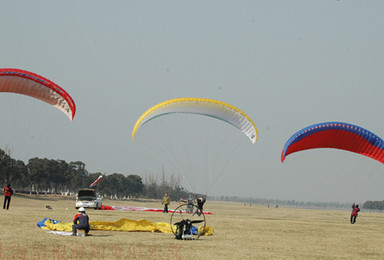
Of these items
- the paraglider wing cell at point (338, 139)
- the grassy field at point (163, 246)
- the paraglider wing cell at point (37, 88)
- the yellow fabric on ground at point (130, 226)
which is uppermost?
the paraglider wing cell at point (37, 88)

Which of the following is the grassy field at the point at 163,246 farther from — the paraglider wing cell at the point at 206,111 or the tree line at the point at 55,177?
the tree line at the point at 55,177

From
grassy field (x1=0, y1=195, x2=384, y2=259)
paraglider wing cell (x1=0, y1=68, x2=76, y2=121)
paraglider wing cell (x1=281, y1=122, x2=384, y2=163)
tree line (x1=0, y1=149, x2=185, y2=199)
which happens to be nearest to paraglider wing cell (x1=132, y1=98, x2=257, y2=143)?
paraglider wing cell (x1=281, y1=122, x2=384, y2=163)

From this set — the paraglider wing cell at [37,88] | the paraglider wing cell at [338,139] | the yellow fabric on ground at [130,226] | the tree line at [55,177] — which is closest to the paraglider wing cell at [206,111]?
the paraglider wing cell at [338,139]

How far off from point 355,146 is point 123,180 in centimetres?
12801

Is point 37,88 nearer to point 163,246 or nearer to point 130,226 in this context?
point 130,226

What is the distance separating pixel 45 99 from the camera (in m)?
28.3

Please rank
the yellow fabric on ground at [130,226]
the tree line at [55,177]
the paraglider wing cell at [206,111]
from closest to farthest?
the yellow fabric on ground at [130,226]
the paraglider wing cell at [206,111]
the tree line at [55,177]

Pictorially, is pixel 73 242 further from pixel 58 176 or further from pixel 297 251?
pixel 58 176

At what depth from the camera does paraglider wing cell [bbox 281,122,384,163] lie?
30.8m

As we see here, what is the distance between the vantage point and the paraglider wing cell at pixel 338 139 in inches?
1213

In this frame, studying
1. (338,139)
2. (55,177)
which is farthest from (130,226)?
(55,177)

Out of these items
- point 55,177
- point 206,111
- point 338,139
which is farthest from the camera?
point 55,177

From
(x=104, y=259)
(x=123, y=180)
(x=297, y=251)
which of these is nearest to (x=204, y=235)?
(x=297, y=251)

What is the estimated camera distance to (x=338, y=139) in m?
32.7
